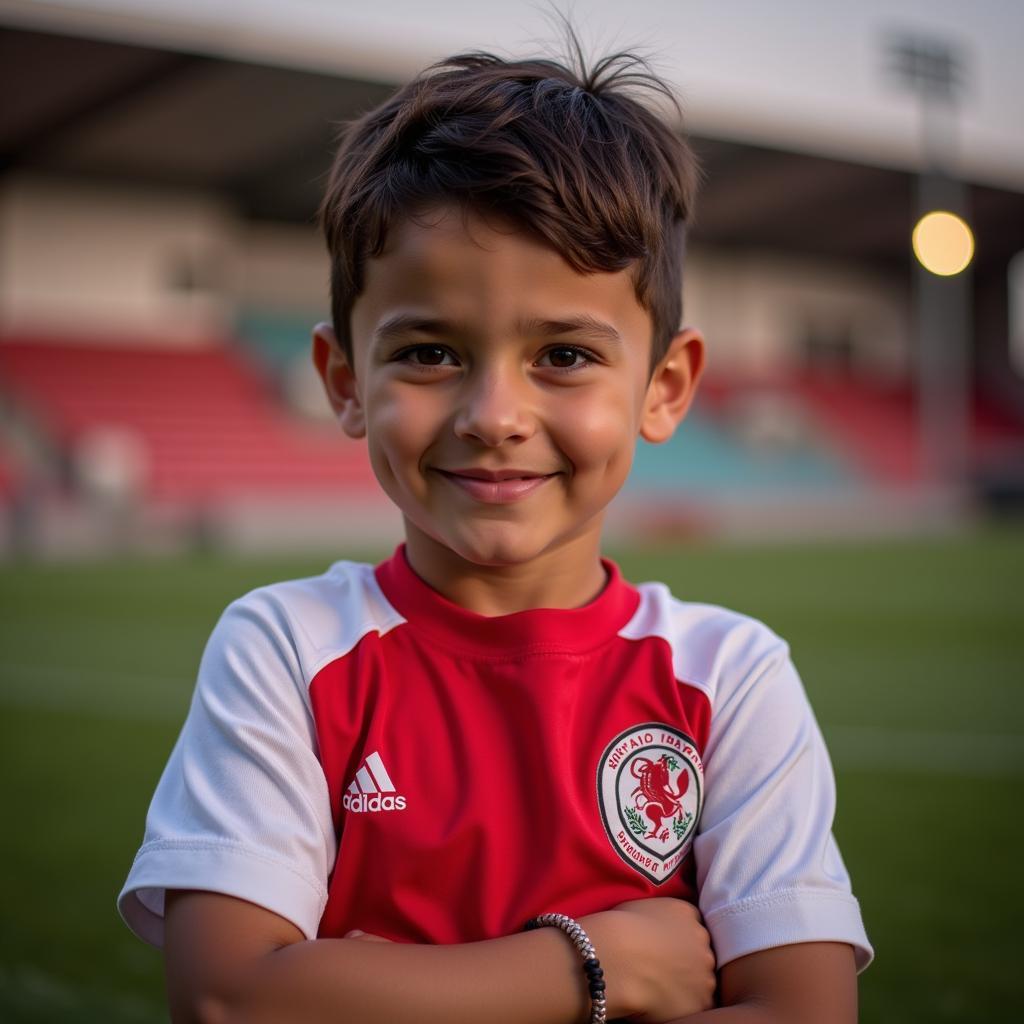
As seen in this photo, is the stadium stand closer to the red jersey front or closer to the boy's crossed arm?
the red jersey front

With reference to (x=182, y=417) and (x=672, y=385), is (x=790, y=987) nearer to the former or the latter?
(x=672, y=385)

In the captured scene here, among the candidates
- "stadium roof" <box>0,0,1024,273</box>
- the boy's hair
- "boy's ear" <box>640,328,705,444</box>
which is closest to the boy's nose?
the boy's hair

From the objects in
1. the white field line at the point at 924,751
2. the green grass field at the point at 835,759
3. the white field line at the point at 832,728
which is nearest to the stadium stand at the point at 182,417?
the green grass field at the point at 835,759

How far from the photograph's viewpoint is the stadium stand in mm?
18891

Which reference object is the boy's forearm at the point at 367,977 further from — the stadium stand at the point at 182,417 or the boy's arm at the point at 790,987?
the stadium stand at the point at 182,417

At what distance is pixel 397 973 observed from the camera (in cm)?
110

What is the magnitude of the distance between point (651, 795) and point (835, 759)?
344 centimetres

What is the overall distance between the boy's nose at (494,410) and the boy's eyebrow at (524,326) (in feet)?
0.16

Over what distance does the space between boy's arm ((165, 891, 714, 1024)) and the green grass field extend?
1.23 meters

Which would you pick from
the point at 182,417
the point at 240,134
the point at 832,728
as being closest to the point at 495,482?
the point at 832,728

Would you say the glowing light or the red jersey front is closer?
the red jersey front

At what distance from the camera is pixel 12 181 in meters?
21.1

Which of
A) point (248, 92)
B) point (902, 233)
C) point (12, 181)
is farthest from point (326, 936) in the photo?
point (902, 233)

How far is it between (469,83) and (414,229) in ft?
0.65
